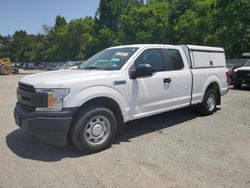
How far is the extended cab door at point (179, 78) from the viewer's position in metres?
7.40

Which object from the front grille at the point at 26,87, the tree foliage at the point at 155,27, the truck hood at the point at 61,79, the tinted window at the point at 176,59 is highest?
the tree foliage at the point at 155,27

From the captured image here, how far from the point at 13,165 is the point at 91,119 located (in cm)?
146

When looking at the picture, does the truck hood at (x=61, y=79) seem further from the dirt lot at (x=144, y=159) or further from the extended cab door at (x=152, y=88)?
the dirt lot at (x=144, y=159)

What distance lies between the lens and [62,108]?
5414mm

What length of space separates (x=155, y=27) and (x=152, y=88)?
3976cm

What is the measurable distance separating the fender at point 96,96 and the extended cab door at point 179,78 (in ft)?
5.03

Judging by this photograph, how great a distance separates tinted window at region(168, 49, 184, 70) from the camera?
296 inches

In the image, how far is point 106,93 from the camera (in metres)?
5.92

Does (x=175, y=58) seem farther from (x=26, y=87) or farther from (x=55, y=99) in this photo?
(x=26, y=87)

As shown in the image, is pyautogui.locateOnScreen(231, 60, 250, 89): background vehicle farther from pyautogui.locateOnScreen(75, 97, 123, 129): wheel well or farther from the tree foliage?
the tree foliage

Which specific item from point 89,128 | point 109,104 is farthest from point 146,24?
point 89,128

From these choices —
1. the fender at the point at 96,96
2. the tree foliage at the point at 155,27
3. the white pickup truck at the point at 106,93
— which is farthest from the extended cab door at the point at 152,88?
the tree foliage at the point at 155,27

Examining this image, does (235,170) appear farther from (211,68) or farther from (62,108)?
(211,68)

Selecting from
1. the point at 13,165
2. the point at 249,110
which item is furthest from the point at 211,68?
the point at 13,165
